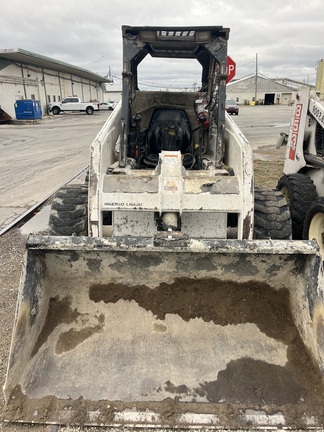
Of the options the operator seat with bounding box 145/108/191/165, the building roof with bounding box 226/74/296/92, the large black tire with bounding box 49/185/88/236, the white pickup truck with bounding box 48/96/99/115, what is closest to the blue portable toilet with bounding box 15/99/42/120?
the white pickup truck with bounding box 48/96/99/115

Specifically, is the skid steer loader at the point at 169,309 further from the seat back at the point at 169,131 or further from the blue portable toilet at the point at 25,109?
the blue portable toilet at the point at 25,109

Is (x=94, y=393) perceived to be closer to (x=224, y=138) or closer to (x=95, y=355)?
(x=95, y=355)

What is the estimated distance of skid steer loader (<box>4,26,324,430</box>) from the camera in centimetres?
221

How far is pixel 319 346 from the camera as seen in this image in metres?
2.31

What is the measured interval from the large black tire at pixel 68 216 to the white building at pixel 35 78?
25.8 m

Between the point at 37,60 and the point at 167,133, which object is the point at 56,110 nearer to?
the point at 37,60

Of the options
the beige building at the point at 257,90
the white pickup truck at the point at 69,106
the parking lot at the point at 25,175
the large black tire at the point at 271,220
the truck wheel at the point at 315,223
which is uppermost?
the beige building at the point at 257,90

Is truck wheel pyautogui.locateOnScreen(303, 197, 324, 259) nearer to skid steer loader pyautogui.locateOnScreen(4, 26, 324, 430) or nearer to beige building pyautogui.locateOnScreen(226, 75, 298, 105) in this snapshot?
skid steer loader pyautogui.locateOnScreen(4, 26, 324, 430)

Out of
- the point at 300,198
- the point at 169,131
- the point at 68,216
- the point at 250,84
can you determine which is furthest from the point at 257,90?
the point at 68,216

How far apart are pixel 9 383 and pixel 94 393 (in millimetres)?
547

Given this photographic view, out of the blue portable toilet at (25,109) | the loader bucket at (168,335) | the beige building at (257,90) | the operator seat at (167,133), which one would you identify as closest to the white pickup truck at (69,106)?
the blue portable toilet at (25,109)

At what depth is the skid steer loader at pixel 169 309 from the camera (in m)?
2.21

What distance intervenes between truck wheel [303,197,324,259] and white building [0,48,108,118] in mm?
26706

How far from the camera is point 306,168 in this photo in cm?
485
